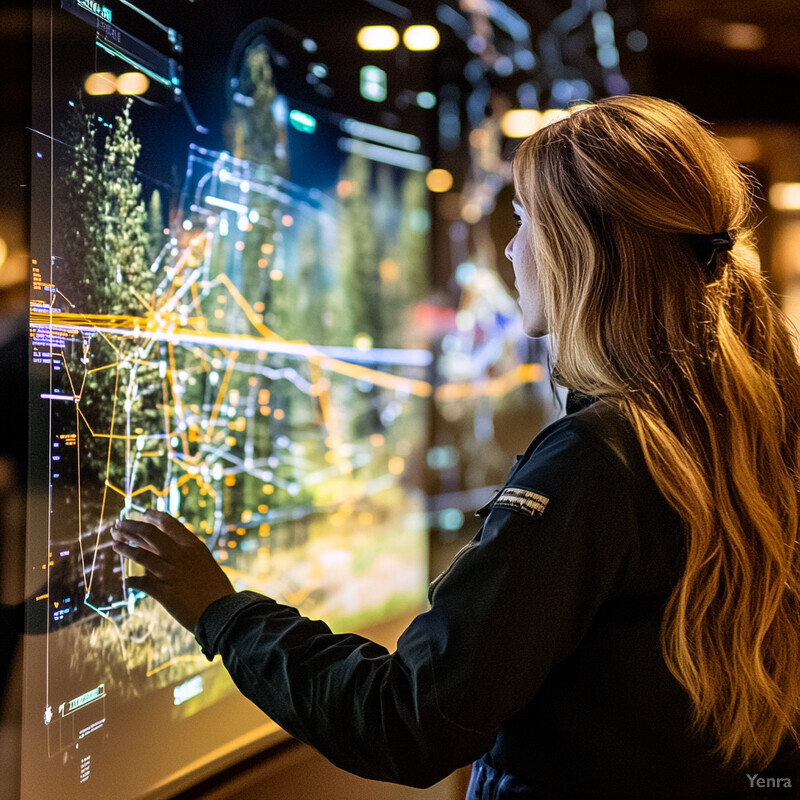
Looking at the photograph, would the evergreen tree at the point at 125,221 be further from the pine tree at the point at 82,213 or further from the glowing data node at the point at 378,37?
the glowing data node at the point at 378,37

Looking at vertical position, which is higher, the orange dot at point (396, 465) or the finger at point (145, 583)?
the orange dot at point (396, 465)

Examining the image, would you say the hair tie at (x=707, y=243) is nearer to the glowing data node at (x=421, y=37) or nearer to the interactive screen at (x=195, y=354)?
the interactive screen at (x=195, y=354)

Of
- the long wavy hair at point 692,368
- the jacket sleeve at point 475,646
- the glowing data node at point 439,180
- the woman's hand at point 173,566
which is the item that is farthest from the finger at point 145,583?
the glowing data node at point 439,180

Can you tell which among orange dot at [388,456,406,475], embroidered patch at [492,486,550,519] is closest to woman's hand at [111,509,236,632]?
embroidered patch at [492,486,550,519]

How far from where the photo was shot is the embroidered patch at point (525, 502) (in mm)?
752

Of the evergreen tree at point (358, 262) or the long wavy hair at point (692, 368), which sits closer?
the long wavy hair at point (692, 368)

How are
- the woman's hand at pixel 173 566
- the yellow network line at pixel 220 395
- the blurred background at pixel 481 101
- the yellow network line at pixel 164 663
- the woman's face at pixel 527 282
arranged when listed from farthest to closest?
1. the blurred background at pixel 481 101
2. the yellow network line at pixel 220 395
3. the yellow network line at pixel 164 663
4. the woman's face at pixel 527 282
5. the woman's hand at pixel 173 566

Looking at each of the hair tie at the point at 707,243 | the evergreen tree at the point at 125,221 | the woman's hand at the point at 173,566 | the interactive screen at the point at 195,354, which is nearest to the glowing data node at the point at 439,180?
the interactive screen at the point at 195,354

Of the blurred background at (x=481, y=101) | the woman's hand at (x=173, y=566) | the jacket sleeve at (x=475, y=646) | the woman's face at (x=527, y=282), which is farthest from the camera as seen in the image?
the blurred background at (x=481, y=101)

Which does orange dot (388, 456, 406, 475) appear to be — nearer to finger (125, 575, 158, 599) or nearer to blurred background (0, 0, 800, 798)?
blurred background (0, 0, 800, 798)

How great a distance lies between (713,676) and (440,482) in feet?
4.61

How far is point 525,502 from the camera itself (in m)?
0.76

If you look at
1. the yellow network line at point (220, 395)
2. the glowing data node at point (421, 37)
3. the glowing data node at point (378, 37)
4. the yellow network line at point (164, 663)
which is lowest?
the yellow network line at point (164, 663)

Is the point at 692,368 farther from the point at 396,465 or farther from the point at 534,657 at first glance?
the point at 396,465
